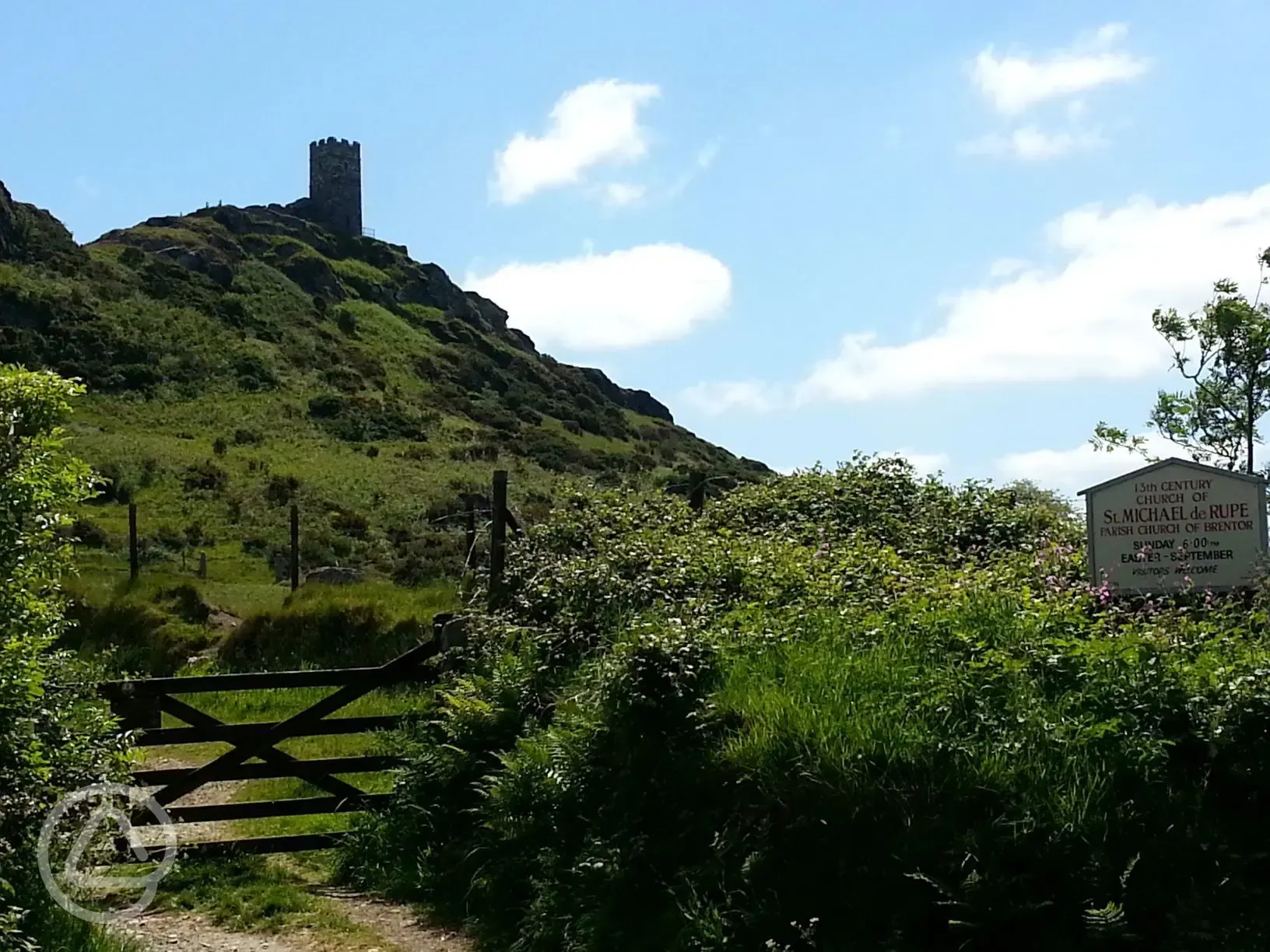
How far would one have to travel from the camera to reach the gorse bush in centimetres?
588

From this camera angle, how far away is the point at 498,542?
12.7 meters

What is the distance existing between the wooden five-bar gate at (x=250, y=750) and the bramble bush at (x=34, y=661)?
87.9 inches

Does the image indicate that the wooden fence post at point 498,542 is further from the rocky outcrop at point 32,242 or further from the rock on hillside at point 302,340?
the rocky outcrop at point 32,242

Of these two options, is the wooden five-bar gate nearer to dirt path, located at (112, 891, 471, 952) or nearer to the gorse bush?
the gorse bush

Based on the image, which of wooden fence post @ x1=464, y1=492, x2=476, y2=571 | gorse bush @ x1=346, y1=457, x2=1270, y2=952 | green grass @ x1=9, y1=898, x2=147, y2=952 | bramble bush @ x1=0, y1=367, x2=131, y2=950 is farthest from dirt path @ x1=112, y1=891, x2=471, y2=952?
wooden fence post @ x1=464, y1=492, x2=476, y2=571

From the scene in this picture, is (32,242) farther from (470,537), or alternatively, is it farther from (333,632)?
(470,537)

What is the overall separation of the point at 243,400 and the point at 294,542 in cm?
4093

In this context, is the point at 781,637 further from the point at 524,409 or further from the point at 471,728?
the point at 524,409

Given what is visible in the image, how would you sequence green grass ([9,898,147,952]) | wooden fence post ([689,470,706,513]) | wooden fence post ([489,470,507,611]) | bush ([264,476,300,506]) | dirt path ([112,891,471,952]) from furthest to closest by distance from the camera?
bush ([264,476,300,506]) < wooden fence post ([689,470,706,513]) < wooden fence post ([489,470,507,611]) < dirt path ([112,891,471,952]) < green grass ([9,898,147,952])

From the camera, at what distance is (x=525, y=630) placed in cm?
1100

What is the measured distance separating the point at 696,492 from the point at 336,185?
125 meters

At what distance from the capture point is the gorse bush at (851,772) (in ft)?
19.3

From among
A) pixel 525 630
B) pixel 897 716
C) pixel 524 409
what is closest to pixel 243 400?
pixel 524 409

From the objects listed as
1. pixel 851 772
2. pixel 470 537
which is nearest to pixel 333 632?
pixel 470 537
